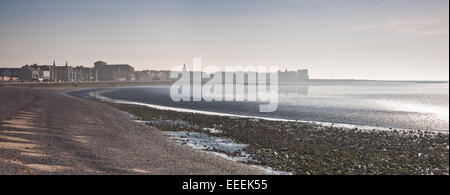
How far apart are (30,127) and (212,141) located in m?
15.3

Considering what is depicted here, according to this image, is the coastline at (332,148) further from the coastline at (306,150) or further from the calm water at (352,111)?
the calm water at (352,111)

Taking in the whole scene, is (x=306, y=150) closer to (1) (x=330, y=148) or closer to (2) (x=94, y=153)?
(1) (x=330, y=148)

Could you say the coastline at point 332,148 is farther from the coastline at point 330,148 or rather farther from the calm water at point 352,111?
the calm water at point 352,111

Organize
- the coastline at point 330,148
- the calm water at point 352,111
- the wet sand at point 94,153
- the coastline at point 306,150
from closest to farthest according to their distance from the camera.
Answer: the wet sand at point 94,153
the coastline at point 306,150
the coastline at point 330,148
the calm water at point 352,111

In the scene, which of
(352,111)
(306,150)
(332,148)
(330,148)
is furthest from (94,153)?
(352,111)

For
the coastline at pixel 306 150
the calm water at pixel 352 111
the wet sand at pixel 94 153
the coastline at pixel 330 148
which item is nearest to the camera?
the wet sand at pixel 94 153

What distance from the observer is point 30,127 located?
1115 inches

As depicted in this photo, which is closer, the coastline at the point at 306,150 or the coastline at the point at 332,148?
the coastline at the point at 306,150

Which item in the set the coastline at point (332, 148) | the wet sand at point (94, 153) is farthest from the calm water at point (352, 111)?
the wet sand at point (94, 153)

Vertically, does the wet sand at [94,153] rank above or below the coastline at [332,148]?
above

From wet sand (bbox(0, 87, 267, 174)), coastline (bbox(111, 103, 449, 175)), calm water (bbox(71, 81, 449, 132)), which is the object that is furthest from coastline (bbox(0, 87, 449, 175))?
calm water (bbox(71, 81, 449, 132))

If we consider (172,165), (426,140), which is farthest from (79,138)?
(426,140)
